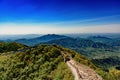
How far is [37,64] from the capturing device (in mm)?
64688

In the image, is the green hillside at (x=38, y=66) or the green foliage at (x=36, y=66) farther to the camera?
the green foliage at (x=36, y=66)

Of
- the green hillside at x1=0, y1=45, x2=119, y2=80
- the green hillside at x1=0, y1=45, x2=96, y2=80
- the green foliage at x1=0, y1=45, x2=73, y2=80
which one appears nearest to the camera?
the green hillside at x1=0, y1=45, x2=119, y2=80

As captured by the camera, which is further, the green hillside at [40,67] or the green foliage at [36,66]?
the green foliage at [36,66]

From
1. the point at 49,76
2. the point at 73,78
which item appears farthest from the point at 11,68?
the point at 73,78

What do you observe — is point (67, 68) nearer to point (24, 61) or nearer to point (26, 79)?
point (26, 79)

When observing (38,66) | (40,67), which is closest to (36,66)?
(38,66)

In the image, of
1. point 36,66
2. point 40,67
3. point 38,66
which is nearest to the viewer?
point 40,67

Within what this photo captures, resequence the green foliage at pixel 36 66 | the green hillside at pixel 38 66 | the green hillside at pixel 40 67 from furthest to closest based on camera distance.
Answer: the green foliage at pixel 36 66 < the green hillside at pixel 38 66 < the green hillside at pixel 40 67

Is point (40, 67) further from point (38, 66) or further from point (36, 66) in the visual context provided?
point (36, 66)

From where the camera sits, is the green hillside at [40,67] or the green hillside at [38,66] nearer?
the green hillside at [40,67]

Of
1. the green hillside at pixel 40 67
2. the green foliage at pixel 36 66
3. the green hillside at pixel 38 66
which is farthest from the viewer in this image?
the green foliage at pixel 36 66

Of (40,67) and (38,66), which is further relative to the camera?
(38,66)

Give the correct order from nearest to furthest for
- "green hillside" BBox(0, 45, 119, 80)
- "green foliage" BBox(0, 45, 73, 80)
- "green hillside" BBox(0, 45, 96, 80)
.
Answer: "green hillside" BBox(0, 45, 119, 80) < "green hillside" BBox(0, 45, 96, 80) < "green foliage" BBox(0, 45, 73, 80)

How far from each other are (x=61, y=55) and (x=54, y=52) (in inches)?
134
